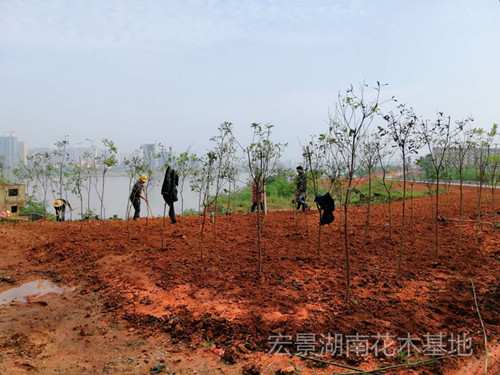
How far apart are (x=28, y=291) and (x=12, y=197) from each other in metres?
7.56

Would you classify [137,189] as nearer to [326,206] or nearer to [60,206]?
[60,206]

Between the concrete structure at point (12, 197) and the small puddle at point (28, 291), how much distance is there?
22.2 ft

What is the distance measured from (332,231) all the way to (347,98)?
158 inches

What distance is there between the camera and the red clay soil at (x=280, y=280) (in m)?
3.58

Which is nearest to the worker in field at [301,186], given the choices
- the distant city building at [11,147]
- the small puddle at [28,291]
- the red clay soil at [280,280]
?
the red clay soil at [280,280]

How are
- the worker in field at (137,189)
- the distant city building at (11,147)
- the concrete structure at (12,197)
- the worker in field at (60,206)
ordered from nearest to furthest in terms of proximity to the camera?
1. the worker in field at (137,189)
2. the worker in field at (60,206)
3. the concrete structure at (12,197)
4. the distant city building at (11,147)

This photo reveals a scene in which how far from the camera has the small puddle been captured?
460cm

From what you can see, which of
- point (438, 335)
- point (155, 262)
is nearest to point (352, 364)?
point (438, 335)

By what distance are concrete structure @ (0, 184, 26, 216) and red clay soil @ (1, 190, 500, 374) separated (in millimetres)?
3252

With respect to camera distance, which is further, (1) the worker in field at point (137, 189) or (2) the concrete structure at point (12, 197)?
(2) the concrete structure at point (12, 197)

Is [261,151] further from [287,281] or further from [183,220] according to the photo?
[183,220]

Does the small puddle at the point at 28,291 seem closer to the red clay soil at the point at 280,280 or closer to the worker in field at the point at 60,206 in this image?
the red clay soil at the point at 280,280

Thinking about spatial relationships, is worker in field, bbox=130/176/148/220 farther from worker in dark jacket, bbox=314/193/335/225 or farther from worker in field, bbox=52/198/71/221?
worker in dark jacket, bbox=314/193/335/225

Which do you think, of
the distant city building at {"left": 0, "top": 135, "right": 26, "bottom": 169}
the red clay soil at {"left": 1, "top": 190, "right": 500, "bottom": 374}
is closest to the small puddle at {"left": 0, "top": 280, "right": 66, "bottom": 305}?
the red clay soil at {"left": 1, "top": 190, "right": 500, "bottom": 374}
